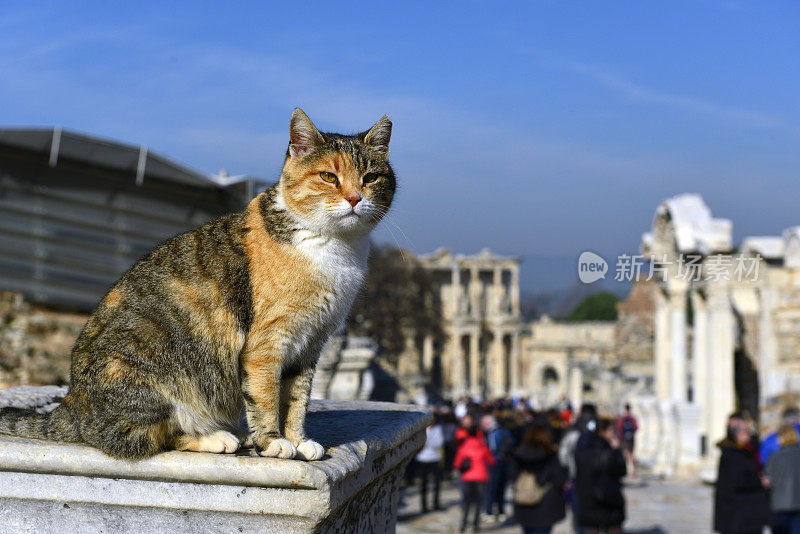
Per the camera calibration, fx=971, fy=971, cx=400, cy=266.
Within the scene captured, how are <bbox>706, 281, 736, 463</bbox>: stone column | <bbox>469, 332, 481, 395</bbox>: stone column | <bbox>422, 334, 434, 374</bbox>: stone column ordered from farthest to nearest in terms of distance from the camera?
<bbox>469, 332, 481, 395</bbox>: stone column, <bbox>422, 334, 434, 374</bbox>: stone column, <bbox>706, 281, 736, 463</bbox>: stone column

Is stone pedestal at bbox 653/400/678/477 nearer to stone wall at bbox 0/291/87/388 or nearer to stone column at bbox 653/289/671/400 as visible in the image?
stone column at bbox 653/289/671/400

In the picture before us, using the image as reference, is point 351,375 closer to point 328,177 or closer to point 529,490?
point 529,490

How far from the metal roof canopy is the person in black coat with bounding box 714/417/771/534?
6380mm

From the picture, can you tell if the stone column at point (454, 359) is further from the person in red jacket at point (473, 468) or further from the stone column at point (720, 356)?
the person in red jacket at point (473, 468)

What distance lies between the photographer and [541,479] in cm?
891

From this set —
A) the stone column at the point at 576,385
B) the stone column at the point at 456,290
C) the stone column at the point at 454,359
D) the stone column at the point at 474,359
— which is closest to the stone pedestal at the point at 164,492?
the stone column at the point at 576,385

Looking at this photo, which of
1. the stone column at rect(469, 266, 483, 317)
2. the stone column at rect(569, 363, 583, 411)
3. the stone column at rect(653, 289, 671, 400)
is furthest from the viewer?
the stone column at rect(469, 266, 483, 317)

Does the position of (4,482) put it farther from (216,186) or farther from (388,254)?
(388,254)

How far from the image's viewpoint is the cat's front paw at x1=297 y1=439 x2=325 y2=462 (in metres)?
2.44

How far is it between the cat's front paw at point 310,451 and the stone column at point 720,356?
17.3 m

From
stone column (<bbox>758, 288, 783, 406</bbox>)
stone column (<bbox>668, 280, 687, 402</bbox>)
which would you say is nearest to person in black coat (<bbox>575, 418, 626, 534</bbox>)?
stone column (<bbox>758, 288, 783, 406</bbox>)

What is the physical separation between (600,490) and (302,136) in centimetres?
625

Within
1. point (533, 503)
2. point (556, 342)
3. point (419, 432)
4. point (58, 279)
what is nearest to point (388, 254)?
point (556, 342)

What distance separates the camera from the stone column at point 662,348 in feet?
70.5
